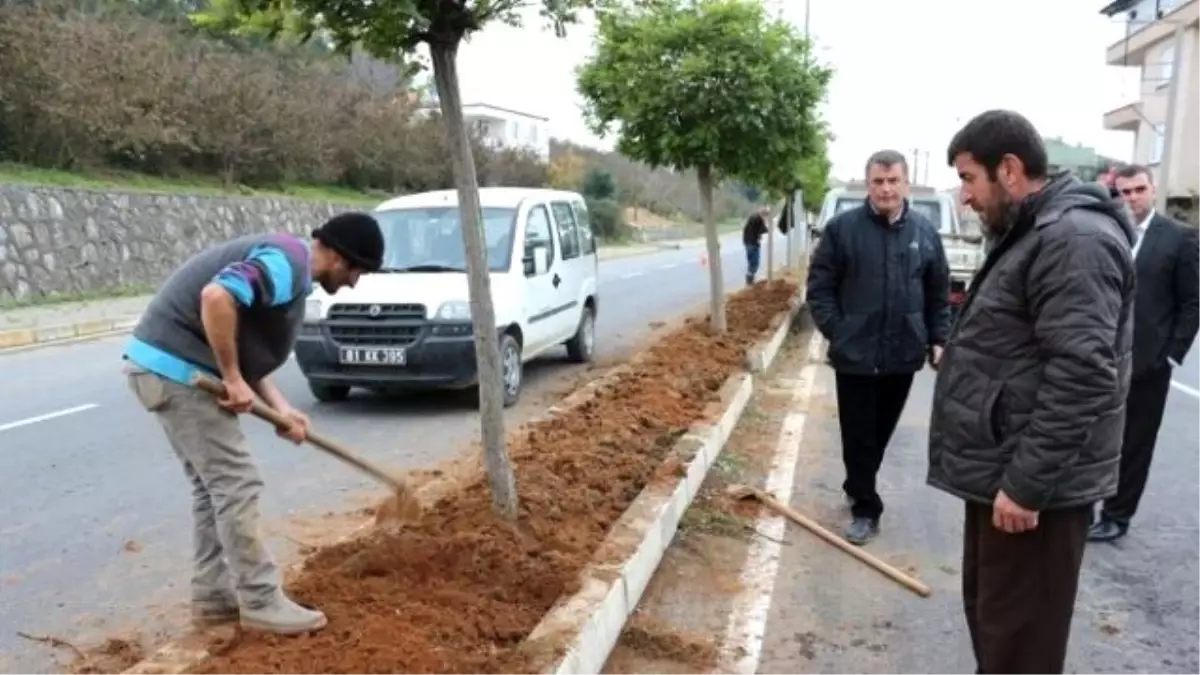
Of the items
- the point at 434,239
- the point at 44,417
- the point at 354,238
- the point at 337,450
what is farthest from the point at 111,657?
the point at 434,239

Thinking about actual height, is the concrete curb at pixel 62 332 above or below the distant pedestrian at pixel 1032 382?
below

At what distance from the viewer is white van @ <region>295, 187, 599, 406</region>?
8.74 metres

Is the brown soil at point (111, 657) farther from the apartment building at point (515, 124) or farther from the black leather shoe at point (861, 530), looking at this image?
the apartment building at point (515, 124)

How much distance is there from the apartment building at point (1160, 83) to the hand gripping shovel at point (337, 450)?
3255 centimetres

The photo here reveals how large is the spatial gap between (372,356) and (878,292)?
14.9 feet

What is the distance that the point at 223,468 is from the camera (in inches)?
146

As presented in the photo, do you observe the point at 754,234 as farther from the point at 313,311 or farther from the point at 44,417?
the point at 44,417

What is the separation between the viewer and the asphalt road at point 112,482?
4785 millimetres

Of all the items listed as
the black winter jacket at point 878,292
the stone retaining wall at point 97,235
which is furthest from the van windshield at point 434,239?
the stone retaining wall at point 97,235

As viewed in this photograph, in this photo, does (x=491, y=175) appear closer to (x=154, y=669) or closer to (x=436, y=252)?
(x=436, y=252)

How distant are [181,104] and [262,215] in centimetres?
313

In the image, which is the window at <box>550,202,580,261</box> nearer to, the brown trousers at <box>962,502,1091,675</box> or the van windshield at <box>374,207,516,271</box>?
the van windshield at <box>374,207,516,271</box>

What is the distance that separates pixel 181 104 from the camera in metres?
25.5

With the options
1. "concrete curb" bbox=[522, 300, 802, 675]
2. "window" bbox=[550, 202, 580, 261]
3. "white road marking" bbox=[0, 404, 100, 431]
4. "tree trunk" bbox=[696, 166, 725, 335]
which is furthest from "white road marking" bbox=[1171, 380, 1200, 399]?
"white road marking" bbox=[0, 404, 100, 431]
